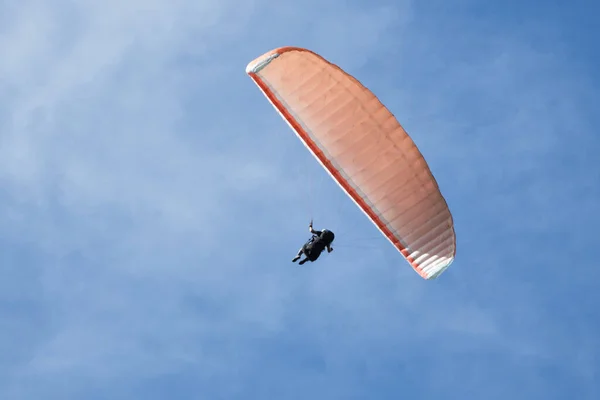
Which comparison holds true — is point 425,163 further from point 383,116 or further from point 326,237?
point 326,237

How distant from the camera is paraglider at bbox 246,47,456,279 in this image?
98.7 feet

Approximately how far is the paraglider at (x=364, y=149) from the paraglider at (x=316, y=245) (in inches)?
70.8

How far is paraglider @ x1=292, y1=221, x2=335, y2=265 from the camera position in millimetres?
32812

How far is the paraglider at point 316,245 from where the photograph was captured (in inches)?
1292

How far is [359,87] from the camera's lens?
97.4ft

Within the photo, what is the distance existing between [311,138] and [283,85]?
2257 millimetres

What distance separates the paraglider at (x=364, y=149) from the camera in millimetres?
30094

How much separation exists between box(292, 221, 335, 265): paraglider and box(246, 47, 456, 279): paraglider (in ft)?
5.90

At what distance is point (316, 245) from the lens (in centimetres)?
3281

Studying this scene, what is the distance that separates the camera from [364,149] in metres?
31.3

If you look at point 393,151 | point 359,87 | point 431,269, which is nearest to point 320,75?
point 359,87

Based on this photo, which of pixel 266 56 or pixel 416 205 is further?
pixel 416 205

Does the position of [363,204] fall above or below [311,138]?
below

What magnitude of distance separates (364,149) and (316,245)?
421 cm
